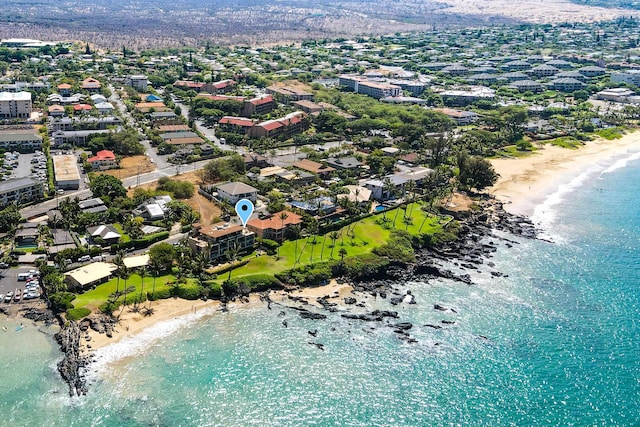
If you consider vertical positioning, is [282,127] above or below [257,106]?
below

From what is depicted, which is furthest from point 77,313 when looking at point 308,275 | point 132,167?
point 132,167

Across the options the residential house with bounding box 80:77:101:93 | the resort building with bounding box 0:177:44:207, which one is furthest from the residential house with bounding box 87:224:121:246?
the residential house with bounding box 80:77:101:93

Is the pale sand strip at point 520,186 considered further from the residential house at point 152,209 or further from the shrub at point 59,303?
the residential house at point 152,209

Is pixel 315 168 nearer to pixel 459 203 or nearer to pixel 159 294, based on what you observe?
pixel 459 203

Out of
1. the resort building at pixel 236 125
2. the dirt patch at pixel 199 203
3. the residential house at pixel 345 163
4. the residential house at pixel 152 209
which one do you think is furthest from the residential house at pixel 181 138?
the residential house at pixel 152 209

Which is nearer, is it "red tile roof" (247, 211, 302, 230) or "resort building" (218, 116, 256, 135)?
"red tile roof" (247, 211, 302, 230)

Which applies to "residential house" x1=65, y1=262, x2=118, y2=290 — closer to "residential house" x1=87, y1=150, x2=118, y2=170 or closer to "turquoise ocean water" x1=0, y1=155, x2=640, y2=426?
"turquoise ocean water" x1=0, y1=155, x2=640, y2=426
